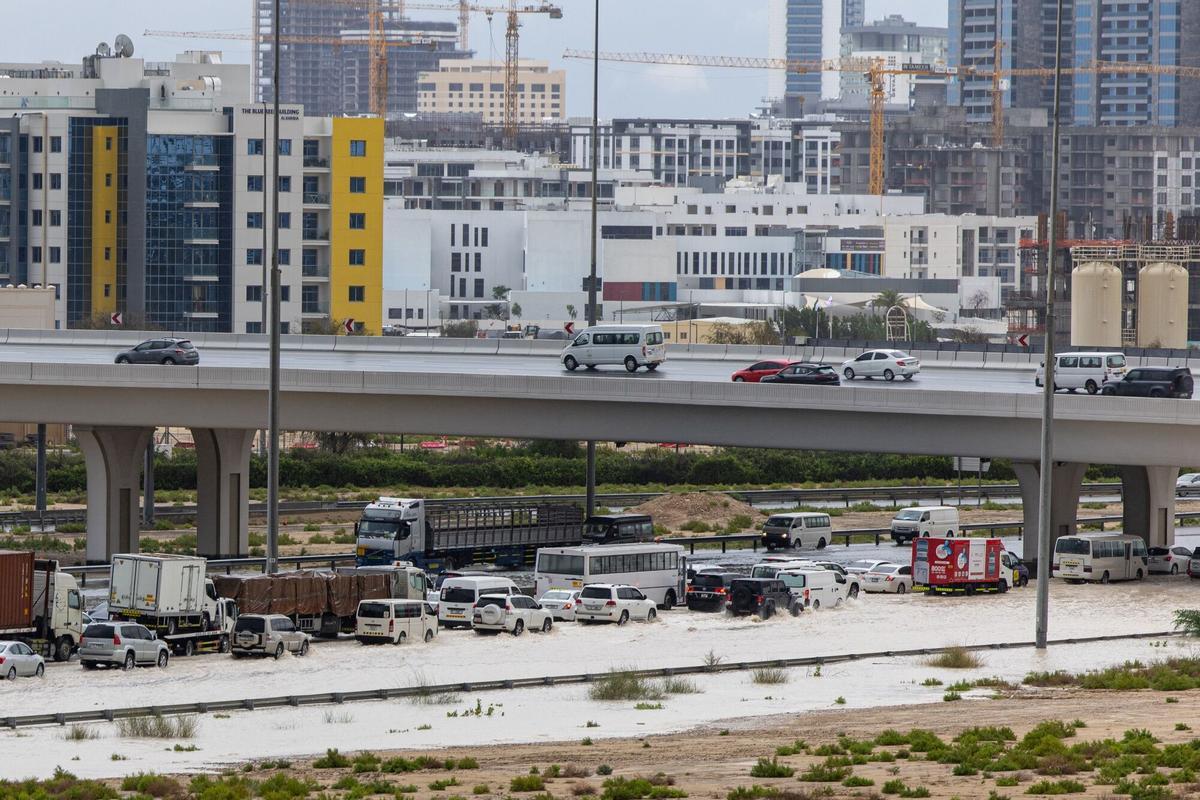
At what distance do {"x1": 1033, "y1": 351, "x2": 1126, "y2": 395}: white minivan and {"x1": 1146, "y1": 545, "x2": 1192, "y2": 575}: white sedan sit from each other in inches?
203

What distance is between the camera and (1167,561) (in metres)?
62.4

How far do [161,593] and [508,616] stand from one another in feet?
27.3

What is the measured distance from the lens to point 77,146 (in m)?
149

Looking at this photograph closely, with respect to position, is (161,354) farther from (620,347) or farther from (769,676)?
(769,676)

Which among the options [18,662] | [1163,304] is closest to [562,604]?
[18,662]

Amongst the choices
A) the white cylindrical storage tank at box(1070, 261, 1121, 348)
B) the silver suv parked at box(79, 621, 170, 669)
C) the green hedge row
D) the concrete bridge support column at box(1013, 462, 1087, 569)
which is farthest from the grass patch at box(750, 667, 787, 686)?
the white cylindrical storage tank at box(1070, 261, 1121, 348)

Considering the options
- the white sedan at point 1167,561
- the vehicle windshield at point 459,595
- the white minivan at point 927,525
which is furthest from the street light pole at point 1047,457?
the white minivan at point 927,525

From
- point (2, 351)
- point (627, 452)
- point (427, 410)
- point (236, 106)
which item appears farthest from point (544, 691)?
point (236, 106)

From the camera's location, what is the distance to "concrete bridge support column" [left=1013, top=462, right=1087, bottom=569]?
204 ft

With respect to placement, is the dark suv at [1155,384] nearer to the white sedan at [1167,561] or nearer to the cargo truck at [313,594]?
the white sedan at [1167,561]

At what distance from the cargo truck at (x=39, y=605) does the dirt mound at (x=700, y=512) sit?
4234 centimetres

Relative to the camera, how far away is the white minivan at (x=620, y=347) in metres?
65.2

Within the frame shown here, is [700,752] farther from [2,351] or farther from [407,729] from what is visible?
[2,351]

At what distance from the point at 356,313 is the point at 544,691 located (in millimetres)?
113122
